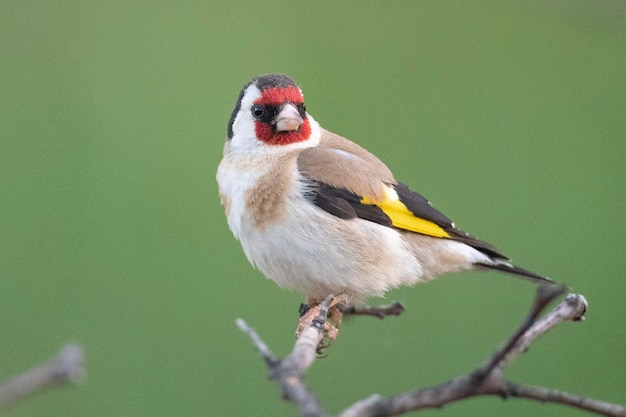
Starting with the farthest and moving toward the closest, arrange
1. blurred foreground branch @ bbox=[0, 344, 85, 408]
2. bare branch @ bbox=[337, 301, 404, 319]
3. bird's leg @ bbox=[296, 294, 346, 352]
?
bird's leg @ bbox=[296, 294, 346, 352]
bare branch @ bbox=[337, 301, 404, 319]
blurred foreground branch @ bbox=[0, 344, 85, 408]

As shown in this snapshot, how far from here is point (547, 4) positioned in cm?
271

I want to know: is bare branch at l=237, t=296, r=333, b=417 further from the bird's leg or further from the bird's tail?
the bird's tail

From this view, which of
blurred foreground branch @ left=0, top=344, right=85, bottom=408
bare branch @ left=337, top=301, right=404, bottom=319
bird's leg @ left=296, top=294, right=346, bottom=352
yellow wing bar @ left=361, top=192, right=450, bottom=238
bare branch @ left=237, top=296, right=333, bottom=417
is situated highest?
blurred foreground branch @ left=0, top=344, right=85, bottom=408

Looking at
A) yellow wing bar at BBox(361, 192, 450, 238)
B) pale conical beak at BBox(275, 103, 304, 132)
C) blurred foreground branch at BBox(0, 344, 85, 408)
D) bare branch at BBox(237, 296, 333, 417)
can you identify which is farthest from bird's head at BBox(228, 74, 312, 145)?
blurred foreground branch at BBox(0, 344, 85, 408)

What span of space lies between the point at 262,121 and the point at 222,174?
7.5 inches

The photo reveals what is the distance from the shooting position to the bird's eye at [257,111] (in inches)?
90.7

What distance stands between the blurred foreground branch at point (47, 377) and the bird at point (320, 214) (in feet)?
5.22

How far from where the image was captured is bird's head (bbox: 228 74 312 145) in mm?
2266

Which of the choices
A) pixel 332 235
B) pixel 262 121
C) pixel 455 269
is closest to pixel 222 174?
pixel 262 121

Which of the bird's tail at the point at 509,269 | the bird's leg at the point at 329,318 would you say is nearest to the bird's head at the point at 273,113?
the bird's leg at the point at 329,318

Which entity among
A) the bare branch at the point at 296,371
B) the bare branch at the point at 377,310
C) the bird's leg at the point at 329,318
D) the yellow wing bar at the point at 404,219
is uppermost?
the bare branch at the point at 296,371

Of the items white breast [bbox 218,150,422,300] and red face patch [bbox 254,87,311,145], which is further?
red face patch [bbox 254,87,311,145]

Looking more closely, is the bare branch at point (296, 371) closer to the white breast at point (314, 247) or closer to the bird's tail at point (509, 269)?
the white breast at point (314, 247)

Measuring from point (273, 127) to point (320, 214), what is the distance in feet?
1.00
